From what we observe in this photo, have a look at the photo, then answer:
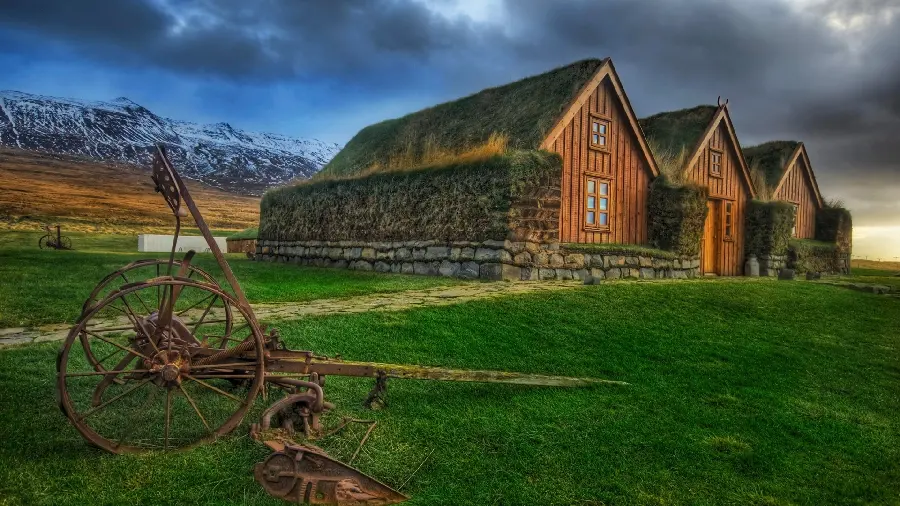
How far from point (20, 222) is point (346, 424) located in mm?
30021

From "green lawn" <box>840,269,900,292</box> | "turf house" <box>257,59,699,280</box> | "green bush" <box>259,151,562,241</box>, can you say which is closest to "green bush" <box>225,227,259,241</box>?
"turf house" <box>257,59,699,280</box>

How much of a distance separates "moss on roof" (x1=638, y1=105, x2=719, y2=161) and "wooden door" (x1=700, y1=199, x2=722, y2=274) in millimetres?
2716

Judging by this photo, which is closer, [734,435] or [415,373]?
[415,373]

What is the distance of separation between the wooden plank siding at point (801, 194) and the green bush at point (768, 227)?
5.22 metres

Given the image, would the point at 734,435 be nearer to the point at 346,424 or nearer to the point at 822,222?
the point at 346,424

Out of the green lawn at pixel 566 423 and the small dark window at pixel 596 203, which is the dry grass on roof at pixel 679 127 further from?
the green lawn at pixel 566 423

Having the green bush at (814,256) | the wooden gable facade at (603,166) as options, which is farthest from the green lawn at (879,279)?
the wooden gable facade at (603,166)

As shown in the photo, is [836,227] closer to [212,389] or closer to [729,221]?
[729,221]

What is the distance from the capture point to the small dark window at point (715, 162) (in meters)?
23.8

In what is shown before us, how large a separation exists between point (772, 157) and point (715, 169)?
9638mm

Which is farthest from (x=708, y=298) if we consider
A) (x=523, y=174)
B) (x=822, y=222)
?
(x=822, y=222)

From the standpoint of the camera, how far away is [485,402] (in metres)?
5.73

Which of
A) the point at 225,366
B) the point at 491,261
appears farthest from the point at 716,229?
the point at 225,366

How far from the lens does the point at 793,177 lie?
31.2 metres
